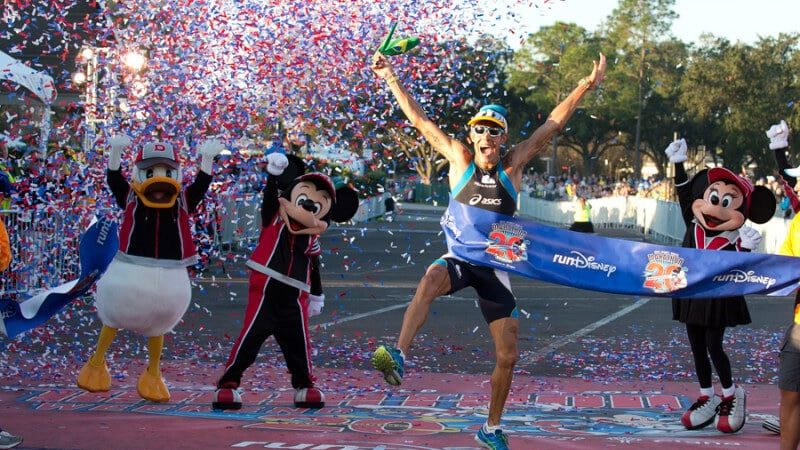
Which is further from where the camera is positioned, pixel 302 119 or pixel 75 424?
pixel 302 119

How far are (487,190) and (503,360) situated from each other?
3.16 ft

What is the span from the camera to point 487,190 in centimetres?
761

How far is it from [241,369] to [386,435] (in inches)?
55.2

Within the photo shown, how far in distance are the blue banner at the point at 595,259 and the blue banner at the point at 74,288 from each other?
7.68 feet

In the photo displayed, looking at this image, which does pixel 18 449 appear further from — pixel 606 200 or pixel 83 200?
pixel 606 200

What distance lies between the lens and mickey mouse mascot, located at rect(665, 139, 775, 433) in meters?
8.02

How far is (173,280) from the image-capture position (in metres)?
8.56

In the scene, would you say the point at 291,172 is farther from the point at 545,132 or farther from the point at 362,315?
the point at 362,315

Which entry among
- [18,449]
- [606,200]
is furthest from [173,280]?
[606,200]

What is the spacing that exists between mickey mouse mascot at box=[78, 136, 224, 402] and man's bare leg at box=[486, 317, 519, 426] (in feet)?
7.40

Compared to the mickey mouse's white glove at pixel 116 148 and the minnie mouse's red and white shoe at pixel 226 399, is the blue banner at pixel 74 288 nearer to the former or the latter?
the mickey mouse's white glove at pixel 116 148

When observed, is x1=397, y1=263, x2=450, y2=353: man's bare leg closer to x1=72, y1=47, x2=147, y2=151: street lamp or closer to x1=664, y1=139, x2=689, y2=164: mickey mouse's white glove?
x1=664, y1=139, x2=689, y2=164: mickey mouse's white glove

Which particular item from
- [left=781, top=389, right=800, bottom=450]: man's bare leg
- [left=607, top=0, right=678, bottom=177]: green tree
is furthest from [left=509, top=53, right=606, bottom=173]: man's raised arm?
[left=607, top=0, right=678, bottom=177]: green tree

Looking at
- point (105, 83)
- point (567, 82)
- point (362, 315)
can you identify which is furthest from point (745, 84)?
point (105, 83)
